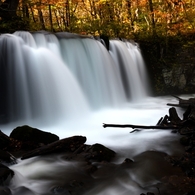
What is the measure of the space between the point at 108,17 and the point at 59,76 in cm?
1157

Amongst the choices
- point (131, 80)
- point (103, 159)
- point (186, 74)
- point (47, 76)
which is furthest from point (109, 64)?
point (103, 159)

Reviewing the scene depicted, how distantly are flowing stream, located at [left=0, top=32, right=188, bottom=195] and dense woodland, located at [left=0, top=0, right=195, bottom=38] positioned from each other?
2.83m

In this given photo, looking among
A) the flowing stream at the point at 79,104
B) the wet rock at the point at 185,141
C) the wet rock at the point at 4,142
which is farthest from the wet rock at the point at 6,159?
the wet rock at the point at 185,141

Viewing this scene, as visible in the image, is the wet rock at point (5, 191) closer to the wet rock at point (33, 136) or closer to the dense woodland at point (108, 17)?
the wet rock at point (33, 136)

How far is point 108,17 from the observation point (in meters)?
19.4

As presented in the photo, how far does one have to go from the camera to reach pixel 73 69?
10.6 meters

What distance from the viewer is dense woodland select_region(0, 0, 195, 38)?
14.1m

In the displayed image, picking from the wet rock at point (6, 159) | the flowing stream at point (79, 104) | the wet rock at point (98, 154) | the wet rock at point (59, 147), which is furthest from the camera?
the wet rock at point (59, 147)

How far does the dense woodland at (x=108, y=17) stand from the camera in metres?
14.1

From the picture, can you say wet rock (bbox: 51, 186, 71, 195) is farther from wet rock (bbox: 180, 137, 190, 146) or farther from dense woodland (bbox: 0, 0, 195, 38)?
dense woodland (bbox: 0, 0, 195, 38)

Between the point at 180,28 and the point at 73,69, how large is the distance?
26.6 ft

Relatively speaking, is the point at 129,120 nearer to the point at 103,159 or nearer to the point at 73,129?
the point at 73,129

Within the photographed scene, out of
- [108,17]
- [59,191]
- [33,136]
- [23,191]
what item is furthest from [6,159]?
[108,17]

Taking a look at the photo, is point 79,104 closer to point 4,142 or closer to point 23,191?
point 4,142
